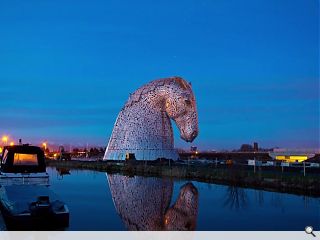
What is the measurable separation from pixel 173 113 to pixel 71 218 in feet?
62.6

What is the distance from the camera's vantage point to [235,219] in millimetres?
11695

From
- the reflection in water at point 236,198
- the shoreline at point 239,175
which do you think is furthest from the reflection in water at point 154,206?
the shoreline at point 239,175

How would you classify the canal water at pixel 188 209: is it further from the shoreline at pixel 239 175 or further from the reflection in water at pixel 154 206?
the shoreline at pixel 239 175

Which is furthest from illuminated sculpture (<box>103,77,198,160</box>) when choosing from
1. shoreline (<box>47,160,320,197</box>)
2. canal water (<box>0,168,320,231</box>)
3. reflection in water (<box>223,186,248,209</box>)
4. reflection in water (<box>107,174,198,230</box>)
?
reflection in water (<box>223,186,248,209</box>)

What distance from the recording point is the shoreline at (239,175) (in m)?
17.5

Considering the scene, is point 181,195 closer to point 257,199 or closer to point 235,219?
point 257,199

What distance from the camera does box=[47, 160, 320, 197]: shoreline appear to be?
17469 millimetres

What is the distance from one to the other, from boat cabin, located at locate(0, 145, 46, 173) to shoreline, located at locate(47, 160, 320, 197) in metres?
8.42

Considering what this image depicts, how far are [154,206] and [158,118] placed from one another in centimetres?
1676

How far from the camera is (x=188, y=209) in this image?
13289 millimetres

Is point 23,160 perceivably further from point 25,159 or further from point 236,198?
point 236,198

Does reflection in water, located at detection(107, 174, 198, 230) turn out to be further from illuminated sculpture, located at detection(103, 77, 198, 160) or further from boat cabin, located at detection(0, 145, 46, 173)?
illuminated sculpture, located at detection(103, 77, 198, 160)

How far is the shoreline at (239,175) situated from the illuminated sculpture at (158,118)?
3.99 ft

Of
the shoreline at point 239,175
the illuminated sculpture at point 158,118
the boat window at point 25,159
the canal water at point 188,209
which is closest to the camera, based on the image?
the canal water at point 188,209
